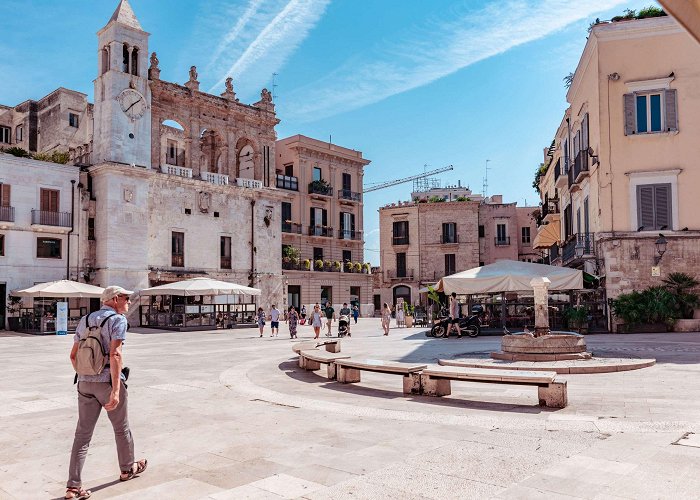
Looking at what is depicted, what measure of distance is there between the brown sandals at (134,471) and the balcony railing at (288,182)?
3976 cm

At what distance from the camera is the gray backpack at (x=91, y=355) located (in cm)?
494

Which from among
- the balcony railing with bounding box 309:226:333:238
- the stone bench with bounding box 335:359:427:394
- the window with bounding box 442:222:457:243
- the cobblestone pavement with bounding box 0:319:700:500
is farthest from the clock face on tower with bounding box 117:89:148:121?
the window with bounding box 442:222:457:243

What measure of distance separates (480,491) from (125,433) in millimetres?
2894

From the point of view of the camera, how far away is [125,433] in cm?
512

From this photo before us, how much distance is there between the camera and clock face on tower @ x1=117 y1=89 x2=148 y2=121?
32.4m

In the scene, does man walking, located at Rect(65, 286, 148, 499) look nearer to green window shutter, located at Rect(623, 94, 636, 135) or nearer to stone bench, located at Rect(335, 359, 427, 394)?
stone bench, located at Rect(335, 359, 427, 394)

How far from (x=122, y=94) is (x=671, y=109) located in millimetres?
25726

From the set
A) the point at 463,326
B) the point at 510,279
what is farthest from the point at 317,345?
the point at 463,326

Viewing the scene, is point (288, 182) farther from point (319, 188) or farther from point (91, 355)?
point (91, 355)

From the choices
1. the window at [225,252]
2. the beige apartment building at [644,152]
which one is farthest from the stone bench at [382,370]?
the window at [225,252]

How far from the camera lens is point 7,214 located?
2844 cm

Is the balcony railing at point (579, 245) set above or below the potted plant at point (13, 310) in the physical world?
above

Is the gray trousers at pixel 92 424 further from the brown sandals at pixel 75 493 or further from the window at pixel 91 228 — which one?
the window at pixel 91 228

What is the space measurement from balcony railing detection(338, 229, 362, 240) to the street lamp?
2909 centimetres
